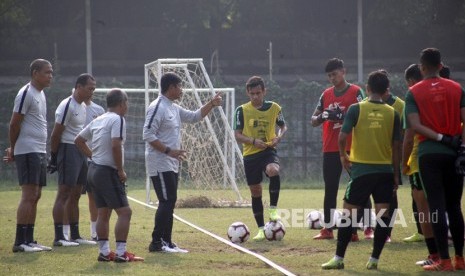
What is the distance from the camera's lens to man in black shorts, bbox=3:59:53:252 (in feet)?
37.7

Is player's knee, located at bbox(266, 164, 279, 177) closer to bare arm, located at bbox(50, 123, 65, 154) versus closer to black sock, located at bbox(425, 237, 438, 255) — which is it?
bare arm, located at bbox(50, 123, 65, 154)

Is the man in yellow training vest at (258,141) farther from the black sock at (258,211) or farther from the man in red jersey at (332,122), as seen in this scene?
the man in red jersey at (332,122)

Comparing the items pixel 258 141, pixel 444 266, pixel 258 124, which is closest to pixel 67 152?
pixel 258 141

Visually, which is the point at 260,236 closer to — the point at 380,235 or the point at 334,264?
the point at 334,264

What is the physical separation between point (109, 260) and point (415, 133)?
3.50 m

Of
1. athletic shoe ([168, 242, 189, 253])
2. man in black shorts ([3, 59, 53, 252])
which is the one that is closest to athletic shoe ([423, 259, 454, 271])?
athletic shoe ([168, 242, 189, 253])

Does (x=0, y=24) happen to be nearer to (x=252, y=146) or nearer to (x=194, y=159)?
(x=194, y=159)

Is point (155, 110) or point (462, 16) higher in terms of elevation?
point (462, 16)

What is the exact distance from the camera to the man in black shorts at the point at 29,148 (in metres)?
11.5

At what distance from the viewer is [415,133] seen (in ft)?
31.8

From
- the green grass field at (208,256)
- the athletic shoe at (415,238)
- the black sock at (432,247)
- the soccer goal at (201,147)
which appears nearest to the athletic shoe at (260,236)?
the green grass field at (208,256)

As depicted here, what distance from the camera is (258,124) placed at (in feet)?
43.1

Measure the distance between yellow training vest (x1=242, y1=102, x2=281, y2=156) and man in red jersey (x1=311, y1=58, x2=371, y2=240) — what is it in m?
0.77

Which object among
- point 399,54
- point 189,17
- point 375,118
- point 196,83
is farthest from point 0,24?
point 375,118
